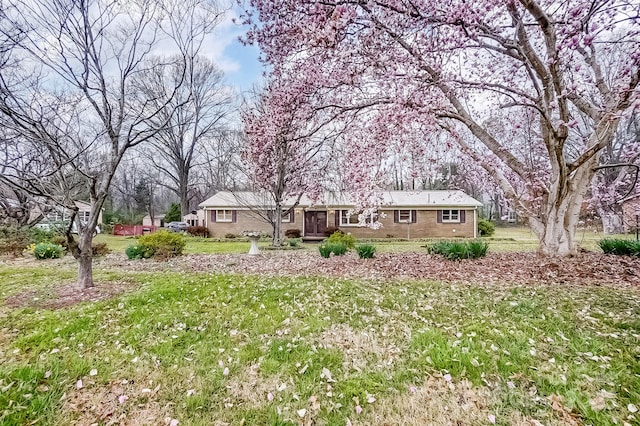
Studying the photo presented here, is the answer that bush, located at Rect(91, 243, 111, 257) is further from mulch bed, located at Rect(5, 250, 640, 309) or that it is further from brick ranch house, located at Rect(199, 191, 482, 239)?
brick ranch house, located at Rect(199, 191, 482, 239)

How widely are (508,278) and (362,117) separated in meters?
4.42

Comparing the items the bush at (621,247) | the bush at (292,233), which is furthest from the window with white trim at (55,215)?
the bush at (292,233)

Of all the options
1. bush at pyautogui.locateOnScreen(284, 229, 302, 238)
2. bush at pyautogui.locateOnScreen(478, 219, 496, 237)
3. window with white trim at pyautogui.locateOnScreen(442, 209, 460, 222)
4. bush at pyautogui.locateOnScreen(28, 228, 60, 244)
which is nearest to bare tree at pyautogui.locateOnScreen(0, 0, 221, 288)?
bush at pyautogui.locateOnScreen(28, 228, 60, 244)

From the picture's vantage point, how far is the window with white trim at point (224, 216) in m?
22.5

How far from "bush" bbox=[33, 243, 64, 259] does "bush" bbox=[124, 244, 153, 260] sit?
2744 mm

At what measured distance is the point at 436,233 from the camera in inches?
829

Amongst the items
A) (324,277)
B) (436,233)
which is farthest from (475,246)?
(436,233)

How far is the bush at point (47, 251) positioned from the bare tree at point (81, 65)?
591 cm

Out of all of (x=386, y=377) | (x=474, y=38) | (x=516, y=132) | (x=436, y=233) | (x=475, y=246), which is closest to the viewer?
(x=386, y=377)

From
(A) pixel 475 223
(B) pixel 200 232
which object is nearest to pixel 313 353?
(A) pixel 475 223

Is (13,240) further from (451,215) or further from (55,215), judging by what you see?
(451,215)

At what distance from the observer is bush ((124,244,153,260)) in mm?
10422

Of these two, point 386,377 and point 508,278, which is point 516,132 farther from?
point 386,377

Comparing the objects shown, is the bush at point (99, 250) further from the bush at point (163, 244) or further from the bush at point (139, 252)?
the bush at point (163, 244)
